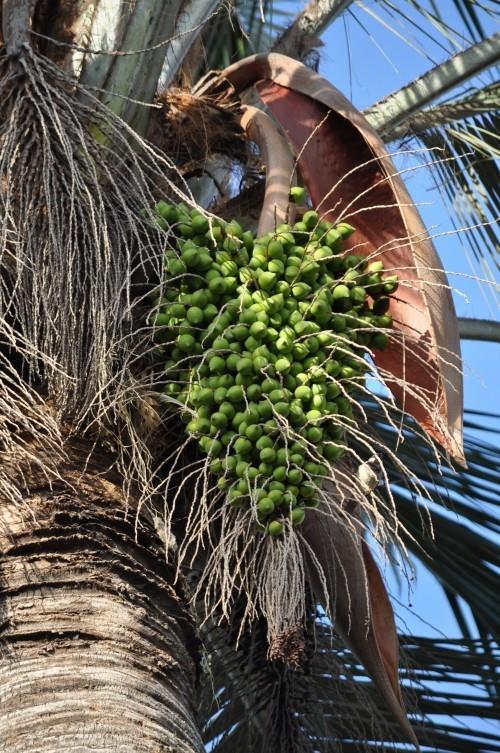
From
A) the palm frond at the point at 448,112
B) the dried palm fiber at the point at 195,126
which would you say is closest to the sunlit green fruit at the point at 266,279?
the dried palm fiber at the point at 195,126

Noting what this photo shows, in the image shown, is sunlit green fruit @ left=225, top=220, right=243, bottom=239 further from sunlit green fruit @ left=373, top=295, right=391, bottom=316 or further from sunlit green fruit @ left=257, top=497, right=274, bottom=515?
sunlit green fruit @ left=257, top=497, right=274, bottom=515

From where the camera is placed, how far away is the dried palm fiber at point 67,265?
2266 millimetres

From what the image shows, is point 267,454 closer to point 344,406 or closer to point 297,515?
point 297,515

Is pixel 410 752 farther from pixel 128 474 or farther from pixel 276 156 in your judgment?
pixel 276 156

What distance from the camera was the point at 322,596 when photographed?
2.46 metres

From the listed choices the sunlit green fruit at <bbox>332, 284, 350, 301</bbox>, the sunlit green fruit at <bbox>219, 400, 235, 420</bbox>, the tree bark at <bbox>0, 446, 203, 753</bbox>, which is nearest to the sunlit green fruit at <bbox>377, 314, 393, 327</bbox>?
the sunlit green fruit at <bbox>332, 284, 350, 301</bbox>

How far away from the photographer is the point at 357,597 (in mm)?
2404

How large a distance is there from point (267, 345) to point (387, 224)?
0.50 m

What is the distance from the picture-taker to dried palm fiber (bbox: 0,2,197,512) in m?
2.27

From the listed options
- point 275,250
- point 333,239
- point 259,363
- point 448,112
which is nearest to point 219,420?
point 259,363

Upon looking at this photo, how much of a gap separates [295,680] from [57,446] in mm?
818

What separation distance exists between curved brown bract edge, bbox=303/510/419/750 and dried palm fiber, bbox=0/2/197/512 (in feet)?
1.21

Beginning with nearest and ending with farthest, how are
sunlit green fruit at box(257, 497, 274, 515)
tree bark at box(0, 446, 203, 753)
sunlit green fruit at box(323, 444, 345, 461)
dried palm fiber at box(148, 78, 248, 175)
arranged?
tree bark at box(0, 446, 203, 753), sunlit green fruit at box(257, 497, 274, 515), sunlit green fruit at box(323, 444, 345, 461), dried palm fiber at box(148, 78, 248, 175)

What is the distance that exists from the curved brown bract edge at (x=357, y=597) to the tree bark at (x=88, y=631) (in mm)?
332
